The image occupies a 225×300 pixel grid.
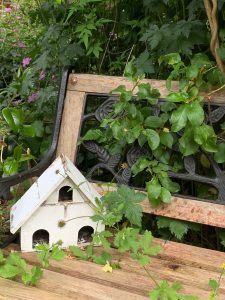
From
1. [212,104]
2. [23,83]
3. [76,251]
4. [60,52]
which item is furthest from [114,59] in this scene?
[76,251]

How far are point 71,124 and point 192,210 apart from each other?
69 cm

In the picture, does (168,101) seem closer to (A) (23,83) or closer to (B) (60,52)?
(B) (60,52)

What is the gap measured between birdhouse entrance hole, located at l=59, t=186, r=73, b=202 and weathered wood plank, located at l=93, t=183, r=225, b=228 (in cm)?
33

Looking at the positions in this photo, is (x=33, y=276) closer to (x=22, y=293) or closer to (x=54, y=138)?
(x=22, y=293)

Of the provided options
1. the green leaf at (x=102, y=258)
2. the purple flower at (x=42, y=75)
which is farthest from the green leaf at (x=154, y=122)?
the purple flower at (x=42, y=75)

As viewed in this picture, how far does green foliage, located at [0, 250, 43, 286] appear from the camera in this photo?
1.73 metres

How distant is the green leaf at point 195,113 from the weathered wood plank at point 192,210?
0.34 metres

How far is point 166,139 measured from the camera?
7.34 feet

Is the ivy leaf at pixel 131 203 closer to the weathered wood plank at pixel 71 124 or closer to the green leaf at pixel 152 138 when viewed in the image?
the green leaf at pixel 152 138

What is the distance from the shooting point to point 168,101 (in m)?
2.26

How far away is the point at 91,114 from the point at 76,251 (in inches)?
27.8

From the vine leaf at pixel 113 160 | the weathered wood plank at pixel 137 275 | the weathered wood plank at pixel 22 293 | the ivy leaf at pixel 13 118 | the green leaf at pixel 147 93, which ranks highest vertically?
the green leaf at pixel 147 93

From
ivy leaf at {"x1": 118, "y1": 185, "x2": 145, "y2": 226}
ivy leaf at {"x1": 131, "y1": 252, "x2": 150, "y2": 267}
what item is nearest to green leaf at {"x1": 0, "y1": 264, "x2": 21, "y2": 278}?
ivy leaf at {"x1": 131, "y1": 252, "x2": 150, "y2": 267}

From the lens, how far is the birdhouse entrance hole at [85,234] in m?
2.16
